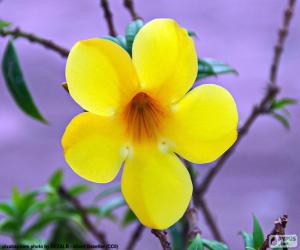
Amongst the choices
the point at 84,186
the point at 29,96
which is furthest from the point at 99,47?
the point at 84,186

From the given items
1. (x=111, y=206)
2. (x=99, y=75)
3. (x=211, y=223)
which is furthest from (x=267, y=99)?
(x=99, y=75)

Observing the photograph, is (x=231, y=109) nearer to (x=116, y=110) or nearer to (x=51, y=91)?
(x=116, y=110)

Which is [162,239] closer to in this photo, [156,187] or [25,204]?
[156,187]

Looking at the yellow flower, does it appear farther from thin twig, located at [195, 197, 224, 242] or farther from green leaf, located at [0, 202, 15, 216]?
green leaf, located at [0, 202, 15, 216]

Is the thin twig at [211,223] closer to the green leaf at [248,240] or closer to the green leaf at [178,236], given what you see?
the green leaf at [178,236]

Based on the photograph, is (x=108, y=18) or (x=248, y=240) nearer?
(x=248, y=240)
